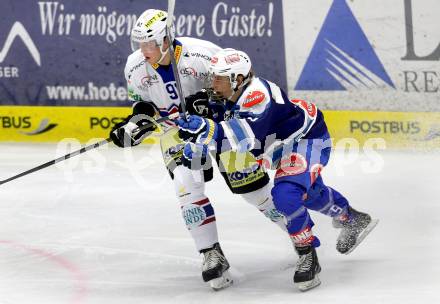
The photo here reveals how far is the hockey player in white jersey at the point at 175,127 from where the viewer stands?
511 centimetres

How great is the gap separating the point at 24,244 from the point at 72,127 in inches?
102

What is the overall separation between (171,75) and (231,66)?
21.4 inches

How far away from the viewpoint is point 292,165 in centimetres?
496

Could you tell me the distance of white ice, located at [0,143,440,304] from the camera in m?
5.00

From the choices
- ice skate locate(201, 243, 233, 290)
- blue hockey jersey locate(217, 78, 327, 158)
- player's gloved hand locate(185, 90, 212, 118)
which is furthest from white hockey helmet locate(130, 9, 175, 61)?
ice skate locate(201, 243, 233, 290)

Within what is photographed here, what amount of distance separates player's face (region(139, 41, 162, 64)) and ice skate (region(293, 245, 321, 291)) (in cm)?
116

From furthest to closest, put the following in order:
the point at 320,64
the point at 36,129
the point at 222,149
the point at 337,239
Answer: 1. the point at 36,129
2. the point at 320,64
3. the point at 337,239
4. the point at 222,149

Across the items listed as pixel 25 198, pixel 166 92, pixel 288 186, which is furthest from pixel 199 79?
pixel 25 198

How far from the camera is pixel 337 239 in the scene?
5410mm

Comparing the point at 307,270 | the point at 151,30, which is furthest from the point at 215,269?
the point at 151,30

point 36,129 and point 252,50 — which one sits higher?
point 252,50

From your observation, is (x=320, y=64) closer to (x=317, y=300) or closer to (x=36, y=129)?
(x=36, y=129)

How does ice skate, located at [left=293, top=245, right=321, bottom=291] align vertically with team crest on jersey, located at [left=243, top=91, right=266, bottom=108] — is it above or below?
below

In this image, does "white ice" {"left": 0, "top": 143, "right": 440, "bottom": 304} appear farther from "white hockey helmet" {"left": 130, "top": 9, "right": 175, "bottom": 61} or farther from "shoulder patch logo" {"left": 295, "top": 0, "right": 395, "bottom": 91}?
"white hockey helmet" {"left": 130, "top": 9, "right": 175, "bottom": 61}
